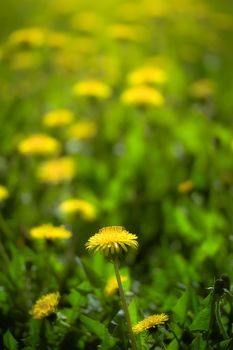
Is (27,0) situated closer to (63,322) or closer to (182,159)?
(182,159)

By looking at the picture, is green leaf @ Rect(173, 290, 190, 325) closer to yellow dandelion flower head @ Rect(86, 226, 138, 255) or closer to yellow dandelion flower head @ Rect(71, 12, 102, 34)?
yellow dandelion flower head @ Rect(86, 226, 138, 255)

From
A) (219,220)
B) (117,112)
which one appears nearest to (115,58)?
(117,112)

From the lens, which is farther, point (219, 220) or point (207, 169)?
point (207, 169)

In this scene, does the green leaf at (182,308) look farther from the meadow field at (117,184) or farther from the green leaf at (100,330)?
the green leaf at (100,330)

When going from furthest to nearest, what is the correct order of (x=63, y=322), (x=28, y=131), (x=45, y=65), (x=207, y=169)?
(x=45, y=65) < (x=28, y=131) < (x=207, y=169) < (x=63, y=322)

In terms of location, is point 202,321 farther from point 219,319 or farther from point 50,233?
point 50,233

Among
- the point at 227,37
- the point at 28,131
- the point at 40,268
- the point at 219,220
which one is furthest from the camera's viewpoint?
the point at 227,37
